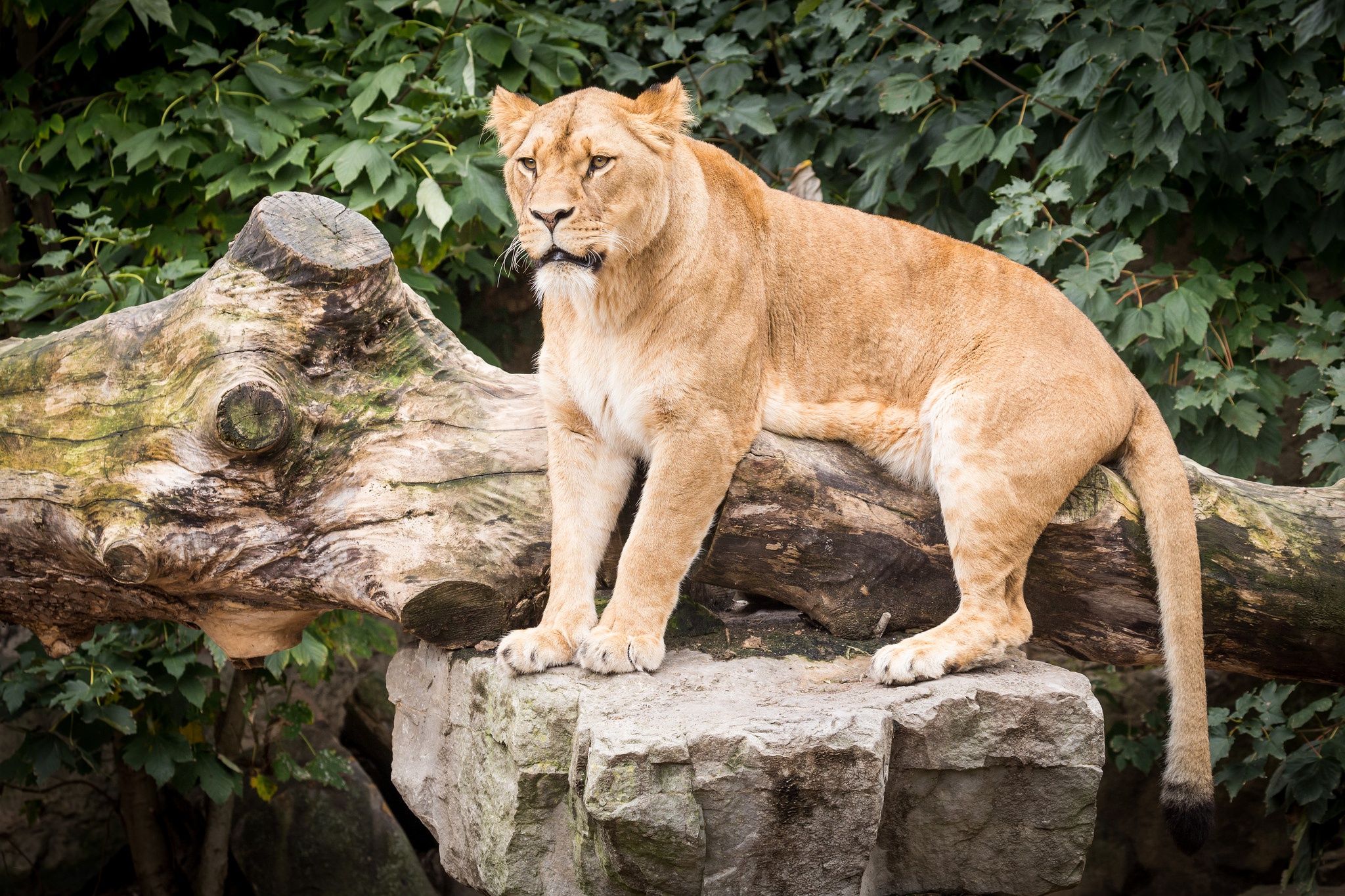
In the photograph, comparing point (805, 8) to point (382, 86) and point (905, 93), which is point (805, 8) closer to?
point (905, 93)

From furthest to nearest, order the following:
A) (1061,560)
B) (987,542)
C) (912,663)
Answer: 1. (1061,560)
2. (987,542)
3. (912,663)

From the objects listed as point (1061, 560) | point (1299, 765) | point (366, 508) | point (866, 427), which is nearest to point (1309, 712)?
point (1299, 765)

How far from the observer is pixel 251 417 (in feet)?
12.4

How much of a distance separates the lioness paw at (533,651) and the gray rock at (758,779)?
1.7 inches

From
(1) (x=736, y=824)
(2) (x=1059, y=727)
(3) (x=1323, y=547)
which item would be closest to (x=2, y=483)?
(1) (x=736, y=824)

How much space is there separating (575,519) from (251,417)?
1192 mm

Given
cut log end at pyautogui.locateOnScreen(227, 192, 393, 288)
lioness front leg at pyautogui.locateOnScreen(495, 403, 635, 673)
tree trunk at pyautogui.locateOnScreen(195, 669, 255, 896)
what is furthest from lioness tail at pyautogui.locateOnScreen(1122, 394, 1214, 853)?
tree trunk at pyautogui.locateOnScreen(195, 669, 255, 896)

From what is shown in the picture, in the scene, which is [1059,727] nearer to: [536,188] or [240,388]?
[536,188]

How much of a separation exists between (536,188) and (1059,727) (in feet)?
8.33

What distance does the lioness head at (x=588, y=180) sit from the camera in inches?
147

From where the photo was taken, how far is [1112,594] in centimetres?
430

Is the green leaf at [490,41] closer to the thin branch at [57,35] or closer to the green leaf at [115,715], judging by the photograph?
the thin branch at [57,35]

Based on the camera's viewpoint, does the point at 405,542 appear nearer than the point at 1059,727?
No

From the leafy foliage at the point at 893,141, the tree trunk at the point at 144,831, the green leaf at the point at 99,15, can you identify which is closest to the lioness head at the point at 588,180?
the leafy foliage at the point at 893,141
